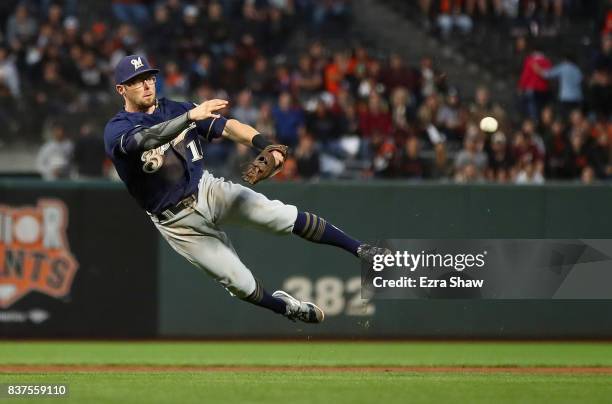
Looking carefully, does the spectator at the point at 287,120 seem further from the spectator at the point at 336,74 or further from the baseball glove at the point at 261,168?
the baseball glove at the point at 261,168

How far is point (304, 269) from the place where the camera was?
48.3ft

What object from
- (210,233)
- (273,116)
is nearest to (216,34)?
(273,116)

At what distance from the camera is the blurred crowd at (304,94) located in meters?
16.4

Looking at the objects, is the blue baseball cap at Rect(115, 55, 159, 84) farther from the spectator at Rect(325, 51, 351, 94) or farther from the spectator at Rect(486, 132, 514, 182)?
the spectator at Rect(325, 51, 351, 94)

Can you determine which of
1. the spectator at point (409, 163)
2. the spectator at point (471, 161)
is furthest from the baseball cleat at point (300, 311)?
the spectator at point (409, 163)

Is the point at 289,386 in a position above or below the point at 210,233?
below

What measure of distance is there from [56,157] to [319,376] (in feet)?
23.8

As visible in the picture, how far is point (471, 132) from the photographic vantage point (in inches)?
651

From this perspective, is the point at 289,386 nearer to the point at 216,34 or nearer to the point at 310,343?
the point at 310,343

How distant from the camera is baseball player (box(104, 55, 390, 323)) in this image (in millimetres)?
9586

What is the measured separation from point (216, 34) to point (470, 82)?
13.8ft

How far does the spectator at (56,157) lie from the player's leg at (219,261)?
22.3ft

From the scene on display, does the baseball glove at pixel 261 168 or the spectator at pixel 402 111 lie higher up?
the baseball glove at pixel 261 168

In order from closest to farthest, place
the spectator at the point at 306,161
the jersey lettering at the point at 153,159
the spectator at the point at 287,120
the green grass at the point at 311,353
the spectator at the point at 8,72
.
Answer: the jersey lettering at the point at 153,159, the green grass at the point at 311,353, the spectator at the point at 306,161, the spectator at the point at 287,120, the spectator at the point at 8,72
